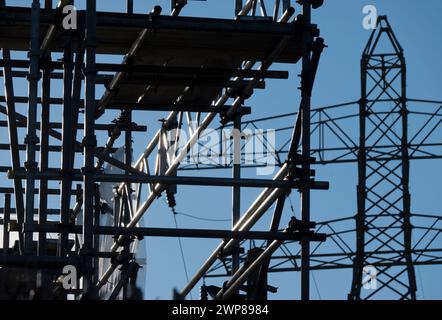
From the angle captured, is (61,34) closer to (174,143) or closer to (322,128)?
(174,143)

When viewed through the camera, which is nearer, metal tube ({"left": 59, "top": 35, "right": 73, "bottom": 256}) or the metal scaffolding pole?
the metal scaffolding pole

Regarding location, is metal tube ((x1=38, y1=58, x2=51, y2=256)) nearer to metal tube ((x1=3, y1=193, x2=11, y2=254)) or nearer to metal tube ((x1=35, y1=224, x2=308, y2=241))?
metal tube ((x1=3, y1=193, x2=11, y2=254))

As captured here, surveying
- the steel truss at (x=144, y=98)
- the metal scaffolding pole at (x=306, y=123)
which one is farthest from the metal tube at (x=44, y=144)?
the metal scaffolding pole at (x=306, y=123)

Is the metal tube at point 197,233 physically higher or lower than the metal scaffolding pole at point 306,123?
lower

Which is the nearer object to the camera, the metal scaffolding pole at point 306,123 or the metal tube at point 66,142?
the metal scaffolding pole at point 306,123

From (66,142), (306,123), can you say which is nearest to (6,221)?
(66,142)

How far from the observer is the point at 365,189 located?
116 ft

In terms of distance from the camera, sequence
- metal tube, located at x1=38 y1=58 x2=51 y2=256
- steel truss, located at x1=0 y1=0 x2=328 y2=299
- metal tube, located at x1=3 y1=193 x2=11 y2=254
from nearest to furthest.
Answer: steel truss, located at x1=0 y1=0 x2=328 y2=299 → metal tube, located at x1=38 y1=58 x2=51 y2=256 → metal tube, located at x1=3 y1=193 x2=11 y2=254

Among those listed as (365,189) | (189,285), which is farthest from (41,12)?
(365,189)

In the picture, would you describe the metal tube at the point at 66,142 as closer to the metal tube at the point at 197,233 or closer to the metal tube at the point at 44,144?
the metal tube at the point at 197,233

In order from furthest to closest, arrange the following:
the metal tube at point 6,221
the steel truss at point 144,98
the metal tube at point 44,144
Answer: the metal tube at point 6,221 → the metal tube at point 44,144 → the steel truss at point 144,98

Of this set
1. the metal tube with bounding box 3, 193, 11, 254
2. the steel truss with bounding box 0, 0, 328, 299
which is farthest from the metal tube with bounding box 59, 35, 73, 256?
the metal tube with bounding box 3, 193, 11, 254

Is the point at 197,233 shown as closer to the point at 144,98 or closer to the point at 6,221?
the point at 144,98
